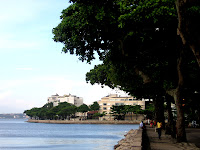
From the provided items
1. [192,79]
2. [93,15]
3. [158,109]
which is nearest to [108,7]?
[93,15]

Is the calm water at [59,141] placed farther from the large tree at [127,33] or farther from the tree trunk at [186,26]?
the tree trunk at [186,26]

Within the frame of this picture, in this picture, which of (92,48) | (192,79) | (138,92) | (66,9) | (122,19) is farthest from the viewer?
(138,92)

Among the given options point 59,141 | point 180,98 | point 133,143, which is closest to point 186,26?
point 133,143

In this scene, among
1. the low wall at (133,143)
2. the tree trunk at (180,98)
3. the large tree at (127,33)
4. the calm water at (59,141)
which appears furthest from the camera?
the calm water at (59,141)

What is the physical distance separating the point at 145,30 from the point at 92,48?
600cm

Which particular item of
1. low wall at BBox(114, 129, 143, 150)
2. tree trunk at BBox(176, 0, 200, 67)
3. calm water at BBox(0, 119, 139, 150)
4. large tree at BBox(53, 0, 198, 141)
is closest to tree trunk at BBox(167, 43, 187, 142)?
large tree at BBox(53, 0, 198, 141)

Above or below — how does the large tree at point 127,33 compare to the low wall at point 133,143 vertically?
above

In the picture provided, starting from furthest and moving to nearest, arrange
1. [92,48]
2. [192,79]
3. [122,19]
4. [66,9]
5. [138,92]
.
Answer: [138,92]
[192,79]
[92,48]
[66,9]
[122,19]

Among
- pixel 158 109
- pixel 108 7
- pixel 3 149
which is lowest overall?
pixel 3 149

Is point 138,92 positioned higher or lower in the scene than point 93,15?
lower

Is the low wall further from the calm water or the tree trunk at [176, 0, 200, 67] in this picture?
the calm water

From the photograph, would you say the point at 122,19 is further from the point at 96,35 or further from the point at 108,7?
the point at 96,35

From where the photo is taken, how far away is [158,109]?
49.7 meters

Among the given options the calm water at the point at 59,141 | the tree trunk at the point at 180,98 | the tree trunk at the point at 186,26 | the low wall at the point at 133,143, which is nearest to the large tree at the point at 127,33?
the tree trunk at the point at 180,98
